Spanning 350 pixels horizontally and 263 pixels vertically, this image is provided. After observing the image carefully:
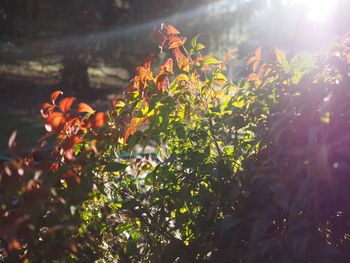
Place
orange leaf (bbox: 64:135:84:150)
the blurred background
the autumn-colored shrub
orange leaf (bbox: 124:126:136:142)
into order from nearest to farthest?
the autumn-colored shrub → orange leaf (bbox: 64:135:84:150) → orange leaf (bbox: 124:126:136:142) → the blurred background

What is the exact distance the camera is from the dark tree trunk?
13.1 m

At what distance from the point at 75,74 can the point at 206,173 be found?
11748mm

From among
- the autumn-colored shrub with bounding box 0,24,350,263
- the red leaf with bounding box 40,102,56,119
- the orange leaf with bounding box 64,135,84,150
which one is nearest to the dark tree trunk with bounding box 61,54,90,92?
the autumn-colored shrub with bounding box 0,24,350,263

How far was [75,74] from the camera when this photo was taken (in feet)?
43.7

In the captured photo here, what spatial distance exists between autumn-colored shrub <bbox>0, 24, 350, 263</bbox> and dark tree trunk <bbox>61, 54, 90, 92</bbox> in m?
11.0

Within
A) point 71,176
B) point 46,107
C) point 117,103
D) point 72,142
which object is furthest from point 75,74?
point 71,176

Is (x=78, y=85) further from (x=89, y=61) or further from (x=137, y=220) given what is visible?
(x=137, y=220)

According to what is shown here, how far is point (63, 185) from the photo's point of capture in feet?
5.98

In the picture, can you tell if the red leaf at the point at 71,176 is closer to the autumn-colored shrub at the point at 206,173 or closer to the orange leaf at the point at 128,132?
the autumn-colored shrub at the point at 206,173

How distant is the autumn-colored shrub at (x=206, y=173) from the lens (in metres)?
1.55

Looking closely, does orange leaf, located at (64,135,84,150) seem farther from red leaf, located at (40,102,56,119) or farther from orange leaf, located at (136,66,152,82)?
orange leaf, located at (136,66,152,82)

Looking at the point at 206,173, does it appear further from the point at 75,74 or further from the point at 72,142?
the point at 75,74

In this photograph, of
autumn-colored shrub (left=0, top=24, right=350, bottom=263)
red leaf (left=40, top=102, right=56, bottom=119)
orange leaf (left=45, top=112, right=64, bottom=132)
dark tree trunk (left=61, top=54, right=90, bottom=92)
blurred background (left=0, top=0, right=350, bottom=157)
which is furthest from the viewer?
dark tree trunk (left=61, top=54, right=90, bottom=92)

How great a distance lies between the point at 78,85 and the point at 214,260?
38.6 feet
